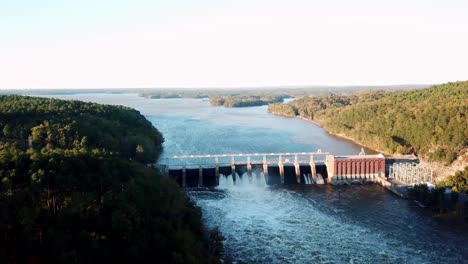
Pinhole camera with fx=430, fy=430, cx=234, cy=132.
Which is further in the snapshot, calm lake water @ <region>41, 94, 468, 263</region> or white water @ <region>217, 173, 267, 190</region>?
white water @ <region>217, 173, 267, 190</region>

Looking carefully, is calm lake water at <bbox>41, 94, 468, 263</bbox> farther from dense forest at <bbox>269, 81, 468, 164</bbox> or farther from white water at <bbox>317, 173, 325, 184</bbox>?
dense forest at <bbox>269, 81, 468, 164</bbox>

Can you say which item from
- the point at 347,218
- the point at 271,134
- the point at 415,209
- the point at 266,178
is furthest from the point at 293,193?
the point at 271,134

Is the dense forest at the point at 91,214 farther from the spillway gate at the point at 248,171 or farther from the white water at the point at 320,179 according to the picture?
the white water at the point at 320,179

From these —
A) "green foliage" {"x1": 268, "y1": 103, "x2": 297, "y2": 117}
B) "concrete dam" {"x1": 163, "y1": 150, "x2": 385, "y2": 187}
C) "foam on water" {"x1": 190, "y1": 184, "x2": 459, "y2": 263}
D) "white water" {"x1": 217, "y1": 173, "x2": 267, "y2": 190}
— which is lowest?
"foam on water" {"x1": 190, "y1": 184, "x2": 459, "y2": 263}

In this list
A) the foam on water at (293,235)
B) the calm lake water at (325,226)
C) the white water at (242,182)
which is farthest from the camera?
the white water at (242,182)

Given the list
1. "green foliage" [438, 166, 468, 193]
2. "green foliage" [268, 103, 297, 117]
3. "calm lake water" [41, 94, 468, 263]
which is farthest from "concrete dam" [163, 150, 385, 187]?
"green foliage" [268, 103, 297, 117]

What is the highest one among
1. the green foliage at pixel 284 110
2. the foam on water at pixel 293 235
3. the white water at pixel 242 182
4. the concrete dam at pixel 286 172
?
the green foliage at pixel 284 110

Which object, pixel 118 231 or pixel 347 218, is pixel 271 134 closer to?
pixel 347 218

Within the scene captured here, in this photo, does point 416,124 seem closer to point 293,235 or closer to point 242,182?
point 242,182

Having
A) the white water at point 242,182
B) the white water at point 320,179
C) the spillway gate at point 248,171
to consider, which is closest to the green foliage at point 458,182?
the white water at point 320,179
